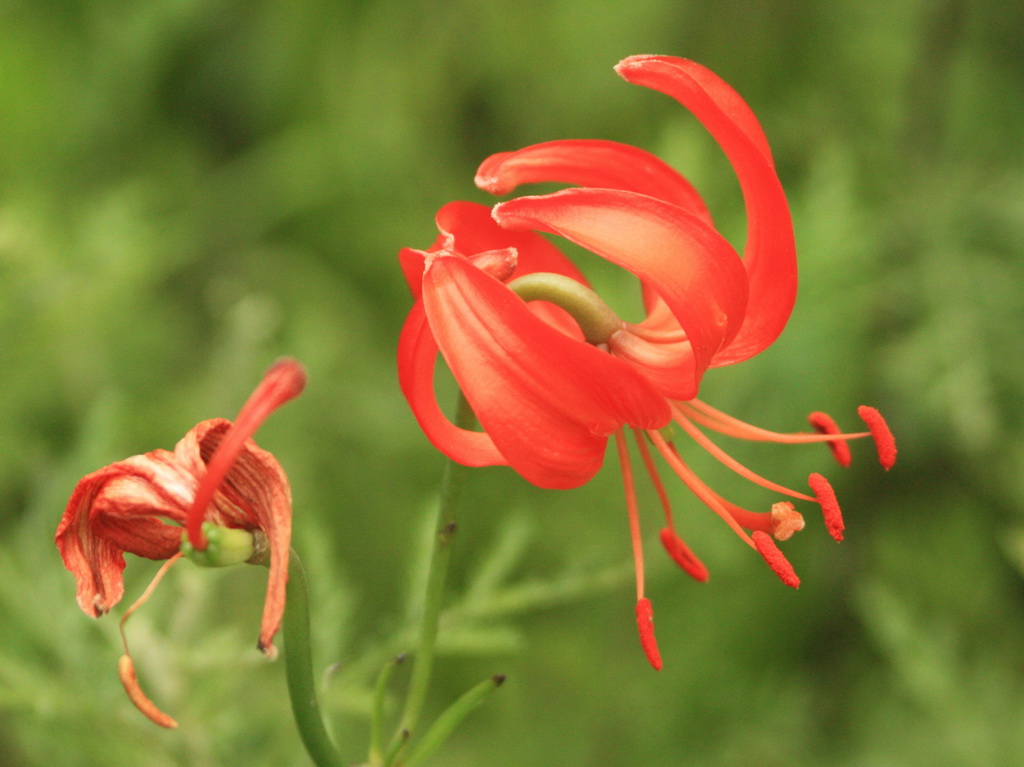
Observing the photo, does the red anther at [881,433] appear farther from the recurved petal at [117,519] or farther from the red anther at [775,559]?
the recurved petal at [117,519]

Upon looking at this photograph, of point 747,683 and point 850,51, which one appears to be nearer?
point 747,683

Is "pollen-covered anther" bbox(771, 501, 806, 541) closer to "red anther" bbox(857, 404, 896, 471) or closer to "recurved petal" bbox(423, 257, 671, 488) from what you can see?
"red anther" bbox(857, 404, 896, 471)

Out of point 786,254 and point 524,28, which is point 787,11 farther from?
point 786,254

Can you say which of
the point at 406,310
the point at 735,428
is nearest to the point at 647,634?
the point at 735,428

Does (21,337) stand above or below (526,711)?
above

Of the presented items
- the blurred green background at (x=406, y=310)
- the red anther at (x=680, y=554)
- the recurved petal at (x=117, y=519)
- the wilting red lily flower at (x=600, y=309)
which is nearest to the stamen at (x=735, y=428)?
the wilting red lily flower at (x=600, y=309)

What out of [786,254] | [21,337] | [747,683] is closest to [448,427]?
[786,254]
